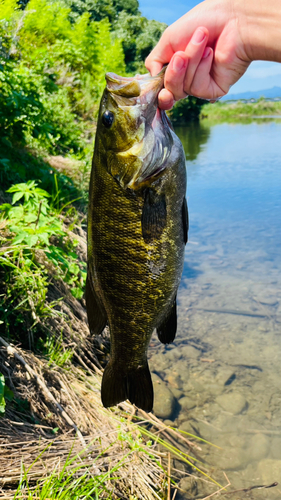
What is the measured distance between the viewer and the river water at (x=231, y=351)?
4086 mm

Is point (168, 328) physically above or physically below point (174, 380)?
above

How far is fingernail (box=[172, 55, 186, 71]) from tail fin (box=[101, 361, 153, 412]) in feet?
4.70

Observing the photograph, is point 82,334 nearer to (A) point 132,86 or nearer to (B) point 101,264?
(B) point 101,264

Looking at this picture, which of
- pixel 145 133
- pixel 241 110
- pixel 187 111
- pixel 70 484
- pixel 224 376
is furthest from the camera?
pixel 241 110

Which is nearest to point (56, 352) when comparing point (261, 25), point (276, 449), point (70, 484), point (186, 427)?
point (70, 484)

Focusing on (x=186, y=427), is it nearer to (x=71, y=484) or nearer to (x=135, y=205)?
(x=71, y=484)

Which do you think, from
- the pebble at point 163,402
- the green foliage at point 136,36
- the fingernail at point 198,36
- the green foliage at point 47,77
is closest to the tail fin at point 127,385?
the fingernail at point 198,36

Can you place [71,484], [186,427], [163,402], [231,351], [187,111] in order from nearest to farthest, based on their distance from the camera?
[71,484] < [186,427] < [163,402] < [231,351] < [187,111]

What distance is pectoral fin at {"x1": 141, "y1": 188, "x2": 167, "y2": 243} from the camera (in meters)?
1.74

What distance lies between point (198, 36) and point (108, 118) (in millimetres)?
541

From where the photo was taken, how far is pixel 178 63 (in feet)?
5.77

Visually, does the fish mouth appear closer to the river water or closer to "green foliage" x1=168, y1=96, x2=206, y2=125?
the river water

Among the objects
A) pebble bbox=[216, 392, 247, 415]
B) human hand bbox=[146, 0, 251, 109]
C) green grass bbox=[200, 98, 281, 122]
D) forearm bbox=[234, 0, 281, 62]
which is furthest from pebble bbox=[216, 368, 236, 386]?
green grass bbox=[200, 98, 281, 122]

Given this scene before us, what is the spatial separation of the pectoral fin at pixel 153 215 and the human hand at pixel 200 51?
404 millimetres
